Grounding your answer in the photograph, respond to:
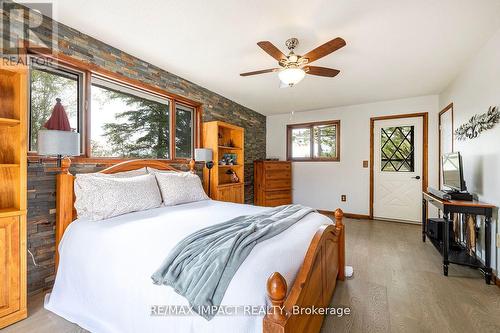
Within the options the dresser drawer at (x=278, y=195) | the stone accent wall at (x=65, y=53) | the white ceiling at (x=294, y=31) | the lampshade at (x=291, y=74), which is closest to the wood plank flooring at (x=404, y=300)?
the stone accent wall at (x=65, y=53)

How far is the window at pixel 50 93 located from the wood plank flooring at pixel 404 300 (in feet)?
5.07

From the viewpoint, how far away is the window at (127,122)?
2.52m

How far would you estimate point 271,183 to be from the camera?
5.04m

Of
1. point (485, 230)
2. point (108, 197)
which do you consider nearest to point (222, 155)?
point (108, 197)

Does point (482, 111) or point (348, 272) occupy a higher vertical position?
point (482, 111)

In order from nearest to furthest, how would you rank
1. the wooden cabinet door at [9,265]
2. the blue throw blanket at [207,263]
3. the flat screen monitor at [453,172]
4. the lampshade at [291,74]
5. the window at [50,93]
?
1. the blue throw blanket at [207,263]
2. the wooden cabinet door at [9,265]
3. the window at [50,93]
4. the lampshade at [291,74]
5. the flat screen monitor at [453,172]

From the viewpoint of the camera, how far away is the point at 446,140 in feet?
12.5

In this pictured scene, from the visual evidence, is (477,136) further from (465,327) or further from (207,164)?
(207,164)

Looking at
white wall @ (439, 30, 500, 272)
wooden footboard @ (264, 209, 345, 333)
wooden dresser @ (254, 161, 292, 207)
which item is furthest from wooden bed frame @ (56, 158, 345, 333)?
wooden dresser @ (254, 161, 292, 207)

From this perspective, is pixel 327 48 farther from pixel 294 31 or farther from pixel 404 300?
pixel 404 300

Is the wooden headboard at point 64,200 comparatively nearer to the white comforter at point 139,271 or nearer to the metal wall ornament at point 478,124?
the white comforter at point 139,271

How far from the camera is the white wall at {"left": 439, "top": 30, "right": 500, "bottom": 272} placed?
2256 mm

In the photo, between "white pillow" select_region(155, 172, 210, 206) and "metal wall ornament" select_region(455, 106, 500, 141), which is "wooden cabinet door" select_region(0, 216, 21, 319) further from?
"metal wall ornament" select_region(455, 106, 500, 141)

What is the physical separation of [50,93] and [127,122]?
778mm
